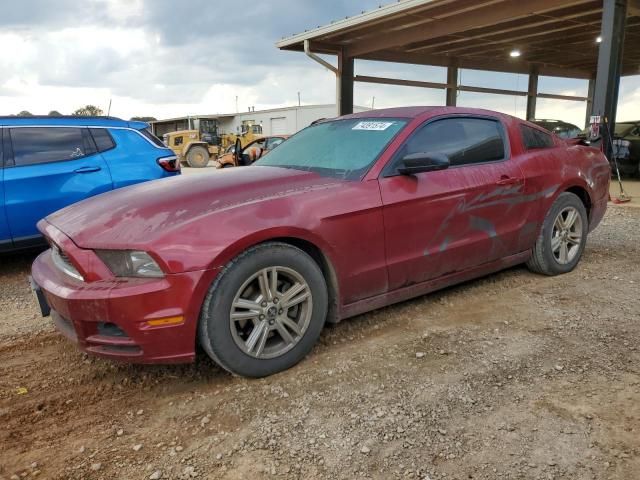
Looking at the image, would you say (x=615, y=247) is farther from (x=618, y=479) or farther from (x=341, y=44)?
(x=341, y=44)

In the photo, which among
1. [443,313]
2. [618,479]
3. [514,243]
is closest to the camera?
[618,479]

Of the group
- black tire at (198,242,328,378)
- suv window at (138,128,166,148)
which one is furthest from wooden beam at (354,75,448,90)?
black tire at (198,242,328,378)

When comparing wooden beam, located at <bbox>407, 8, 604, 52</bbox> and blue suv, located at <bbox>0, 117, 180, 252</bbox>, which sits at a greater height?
wooden beam, located at <bbox>407, 8, 604, 52</bbox>

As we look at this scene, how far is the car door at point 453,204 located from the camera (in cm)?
321

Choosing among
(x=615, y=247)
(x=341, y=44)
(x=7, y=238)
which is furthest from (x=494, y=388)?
(x=341, y=44)

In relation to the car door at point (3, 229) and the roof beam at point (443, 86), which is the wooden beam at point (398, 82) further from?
the car door at point (3, 229)

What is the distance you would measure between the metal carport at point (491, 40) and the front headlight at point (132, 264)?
345 inches

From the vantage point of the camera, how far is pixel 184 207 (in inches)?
106

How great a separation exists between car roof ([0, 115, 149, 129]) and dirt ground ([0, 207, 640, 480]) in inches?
92.8

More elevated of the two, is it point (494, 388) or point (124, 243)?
point (124, 243)

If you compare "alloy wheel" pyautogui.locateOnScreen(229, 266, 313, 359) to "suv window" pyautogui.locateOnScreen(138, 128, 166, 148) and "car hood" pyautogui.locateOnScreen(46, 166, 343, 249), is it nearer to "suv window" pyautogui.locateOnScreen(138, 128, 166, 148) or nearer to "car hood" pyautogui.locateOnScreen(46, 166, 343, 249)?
"car hood" pyautogui.locateOnScreen(46, 166, 343, 249)

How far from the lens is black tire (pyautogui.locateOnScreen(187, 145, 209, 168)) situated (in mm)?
25344

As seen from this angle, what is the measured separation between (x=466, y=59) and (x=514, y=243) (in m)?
15.7

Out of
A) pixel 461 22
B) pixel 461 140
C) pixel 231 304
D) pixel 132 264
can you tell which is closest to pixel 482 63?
pixel 461 22
